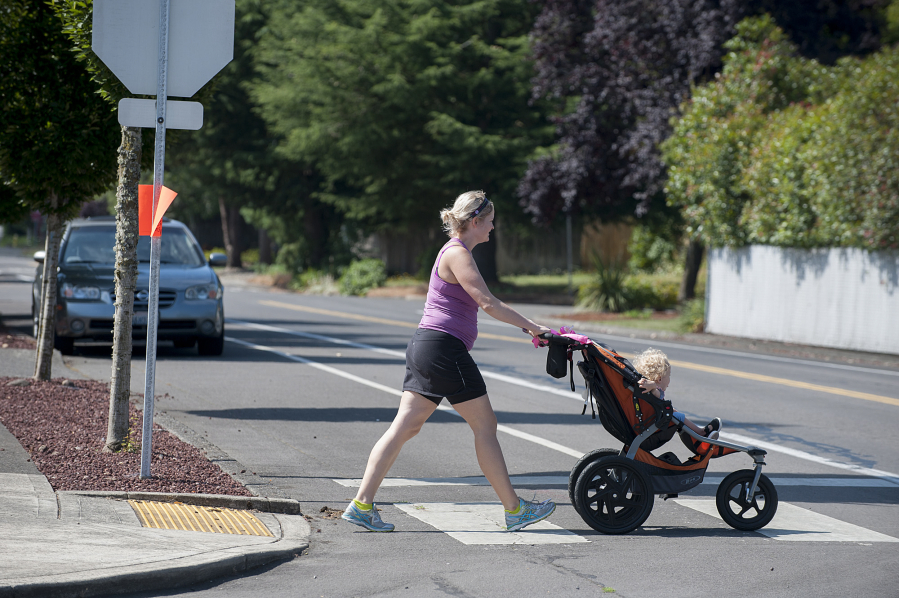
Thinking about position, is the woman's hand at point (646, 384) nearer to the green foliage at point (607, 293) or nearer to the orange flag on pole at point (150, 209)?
the orange flag on pole at point (150, 209)

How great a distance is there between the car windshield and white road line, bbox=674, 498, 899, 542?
9581 mm

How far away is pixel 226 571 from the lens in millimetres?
4793

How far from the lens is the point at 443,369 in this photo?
5.48 m

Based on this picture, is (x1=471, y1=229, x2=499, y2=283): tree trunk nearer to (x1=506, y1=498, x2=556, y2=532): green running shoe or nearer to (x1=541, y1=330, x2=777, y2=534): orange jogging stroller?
(x1=541, y1=330, x2=777, y2=534): orange jogging stroller

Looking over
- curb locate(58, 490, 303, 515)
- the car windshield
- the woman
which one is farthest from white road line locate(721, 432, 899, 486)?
the car windshield

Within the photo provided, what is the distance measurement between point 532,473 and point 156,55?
A: 377 cm

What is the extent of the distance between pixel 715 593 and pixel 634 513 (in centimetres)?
107

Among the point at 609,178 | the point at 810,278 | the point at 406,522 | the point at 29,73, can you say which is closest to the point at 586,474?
the point at 406,522

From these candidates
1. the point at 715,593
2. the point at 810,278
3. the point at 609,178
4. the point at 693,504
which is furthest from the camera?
the point at 609,178

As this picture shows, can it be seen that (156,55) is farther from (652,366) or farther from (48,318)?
(48,318)

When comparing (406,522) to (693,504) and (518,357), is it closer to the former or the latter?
(693,504)

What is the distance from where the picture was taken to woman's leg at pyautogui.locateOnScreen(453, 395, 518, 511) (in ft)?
18.3

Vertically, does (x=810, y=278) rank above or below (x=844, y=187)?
below

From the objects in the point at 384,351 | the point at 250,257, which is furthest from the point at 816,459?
the point at 250,257
